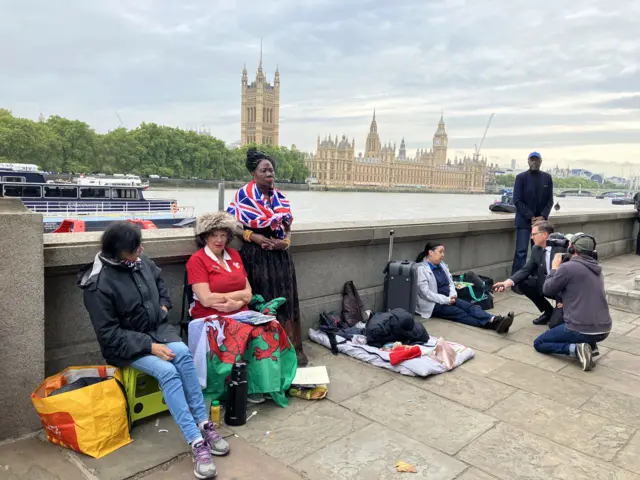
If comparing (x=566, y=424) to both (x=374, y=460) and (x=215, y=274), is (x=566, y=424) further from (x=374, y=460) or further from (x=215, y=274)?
(x=215, y=274)

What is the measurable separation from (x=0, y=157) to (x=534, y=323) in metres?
71.1

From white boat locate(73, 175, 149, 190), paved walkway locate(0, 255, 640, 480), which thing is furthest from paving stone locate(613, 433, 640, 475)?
white boat locate(73, 175, 149, 190)

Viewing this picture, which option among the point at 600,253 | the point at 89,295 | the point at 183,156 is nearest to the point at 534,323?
the point at 89,295

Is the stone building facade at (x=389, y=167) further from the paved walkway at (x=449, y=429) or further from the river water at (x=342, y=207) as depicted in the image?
the paved walkway at (x=449, y=429)

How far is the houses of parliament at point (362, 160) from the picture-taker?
141375 mm

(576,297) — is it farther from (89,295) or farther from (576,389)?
(89,295)

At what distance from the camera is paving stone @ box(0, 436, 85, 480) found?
9.39 ft

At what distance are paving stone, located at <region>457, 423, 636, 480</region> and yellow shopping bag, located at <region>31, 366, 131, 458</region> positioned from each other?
214 cm

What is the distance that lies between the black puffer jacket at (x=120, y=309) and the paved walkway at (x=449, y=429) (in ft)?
2.10

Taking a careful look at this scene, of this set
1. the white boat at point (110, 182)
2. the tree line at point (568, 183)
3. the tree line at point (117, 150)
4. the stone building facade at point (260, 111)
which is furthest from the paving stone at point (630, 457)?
the tree line at point (568, 183)

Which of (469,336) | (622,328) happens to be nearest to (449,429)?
(469,336)

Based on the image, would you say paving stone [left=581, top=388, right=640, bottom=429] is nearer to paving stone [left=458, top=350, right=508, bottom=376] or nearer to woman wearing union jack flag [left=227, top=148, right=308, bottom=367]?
paving stone [left=458, top=350, right=508, bottom=376]

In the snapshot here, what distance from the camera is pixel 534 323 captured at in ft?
21.3

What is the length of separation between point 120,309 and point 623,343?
545 cm
